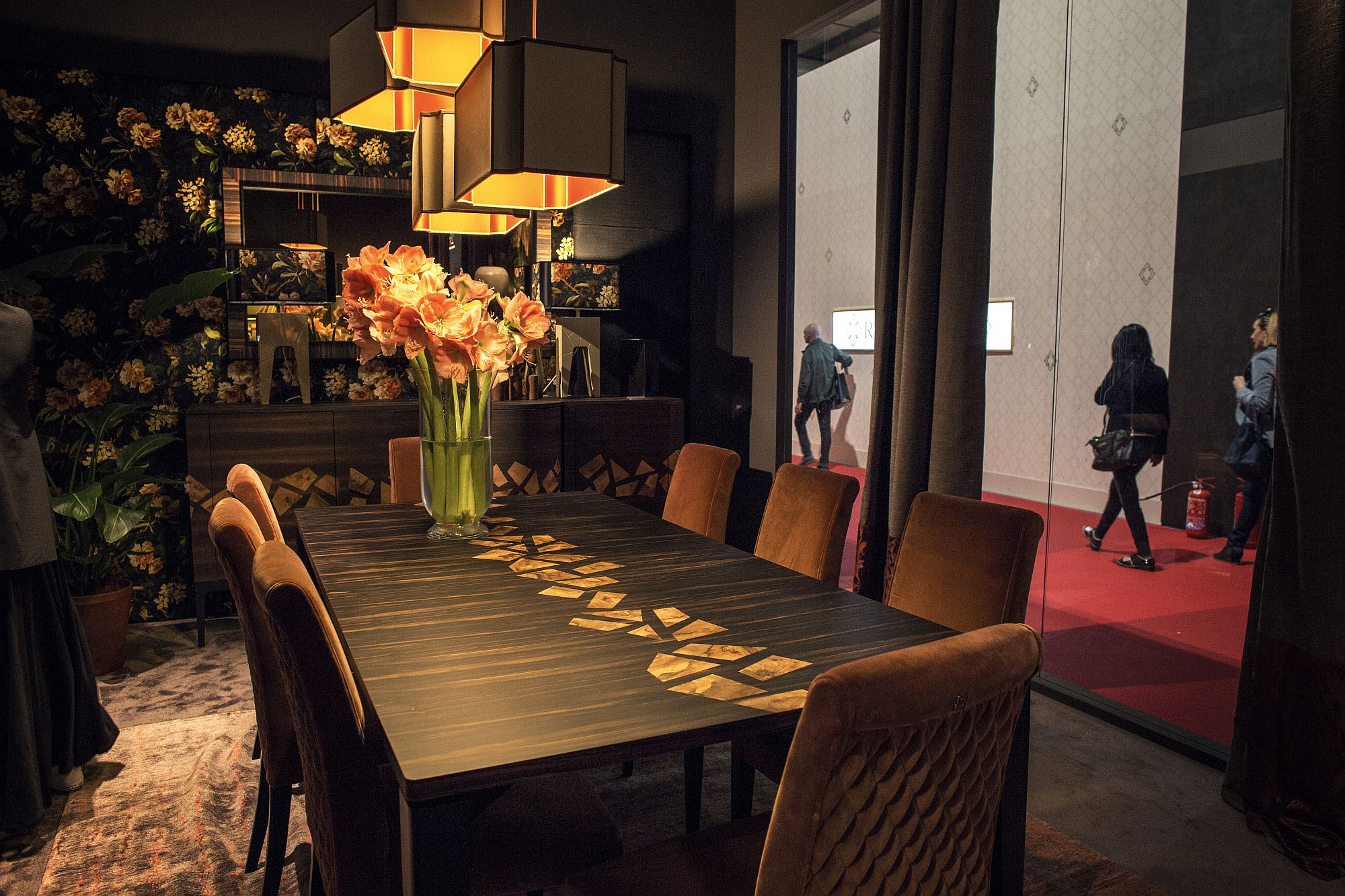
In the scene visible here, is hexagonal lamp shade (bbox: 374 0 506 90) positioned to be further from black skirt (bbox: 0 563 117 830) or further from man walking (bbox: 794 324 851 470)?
man walking (bbox: 794 324 851 470)

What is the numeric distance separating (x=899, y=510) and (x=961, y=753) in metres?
2.53

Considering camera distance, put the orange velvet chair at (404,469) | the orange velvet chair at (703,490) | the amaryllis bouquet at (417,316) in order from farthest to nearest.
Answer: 1. the orange velvet chair at (404,469)
2. the orange velvet chair at (703,490)
3. the amaryllis bouquet at (417,316)

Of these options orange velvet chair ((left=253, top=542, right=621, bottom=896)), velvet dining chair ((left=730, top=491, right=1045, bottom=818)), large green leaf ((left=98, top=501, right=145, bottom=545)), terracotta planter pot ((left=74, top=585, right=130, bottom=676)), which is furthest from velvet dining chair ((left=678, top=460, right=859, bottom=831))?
terracotta planter pot ((left=74, top=585, right=130, bottom=676))

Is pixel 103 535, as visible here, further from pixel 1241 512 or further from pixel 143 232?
pixel 1241 512

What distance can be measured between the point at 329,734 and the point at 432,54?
1.52 m

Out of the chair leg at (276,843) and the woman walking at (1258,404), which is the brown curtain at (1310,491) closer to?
the woman walking at (1258,404)

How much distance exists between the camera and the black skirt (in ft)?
7.28

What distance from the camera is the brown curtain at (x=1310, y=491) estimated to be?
6.94 feet

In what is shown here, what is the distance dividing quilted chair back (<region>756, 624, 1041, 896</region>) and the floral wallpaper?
347 cm

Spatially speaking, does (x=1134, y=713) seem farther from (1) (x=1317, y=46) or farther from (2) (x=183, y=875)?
(2) (x=183, y=875)

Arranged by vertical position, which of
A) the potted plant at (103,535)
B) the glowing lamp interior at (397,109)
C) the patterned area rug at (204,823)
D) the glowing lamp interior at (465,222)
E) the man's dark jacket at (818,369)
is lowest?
the patterned area rug at (204,823)

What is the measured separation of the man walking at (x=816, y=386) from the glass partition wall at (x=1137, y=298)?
0.97m

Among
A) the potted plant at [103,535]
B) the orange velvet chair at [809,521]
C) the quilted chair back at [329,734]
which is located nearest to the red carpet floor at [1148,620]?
the orange velvet chair at [809,521]

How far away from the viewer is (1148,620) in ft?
10.2
